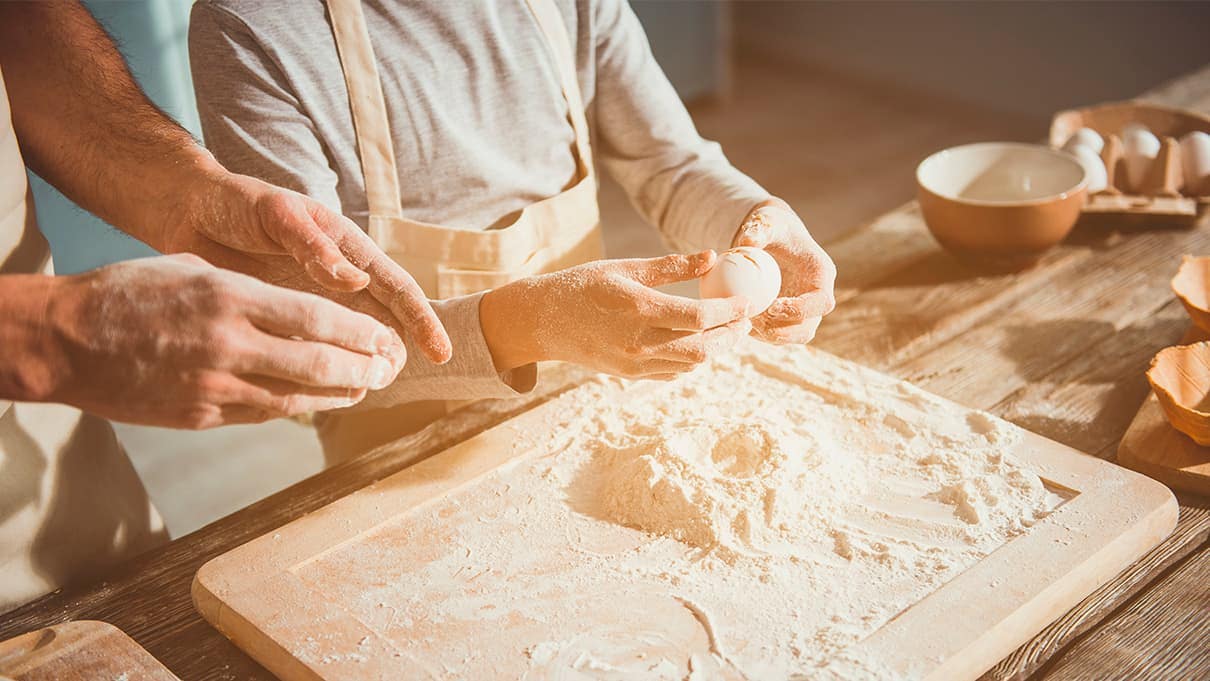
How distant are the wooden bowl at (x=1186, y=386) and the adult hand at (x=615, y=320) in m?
0.55

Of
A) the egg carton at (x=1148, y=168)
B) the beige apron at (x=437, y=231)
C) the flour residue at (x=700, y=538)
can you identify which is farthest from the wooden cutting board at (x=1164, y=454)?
the beige apron at (x=437, y=231)

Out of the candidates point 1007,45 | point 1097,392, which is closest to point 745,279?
point 1097,392

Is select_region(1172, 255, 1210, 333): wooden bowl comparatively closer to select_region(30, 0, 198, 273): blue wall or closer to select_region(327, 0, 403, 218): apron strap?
select_region(327, 0, 403, 218): apron strap

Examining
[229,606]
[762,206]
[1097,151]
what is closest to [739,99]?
[1097,151]

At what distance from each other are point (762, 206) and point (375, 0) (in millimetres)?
662

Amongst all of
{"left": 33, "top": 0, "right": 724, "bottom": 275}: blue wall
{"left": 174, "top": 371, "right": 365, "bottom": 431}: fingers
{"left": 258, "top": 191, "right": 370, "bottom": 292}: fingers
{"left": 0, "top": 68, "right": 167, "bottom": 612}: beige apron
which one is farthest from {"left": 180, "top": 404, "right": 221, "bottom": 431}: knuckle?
{"left": 33, "top": 0, "right": 724, "bottom": 275}: blue wall

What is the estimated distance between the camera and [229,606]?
3.54ft

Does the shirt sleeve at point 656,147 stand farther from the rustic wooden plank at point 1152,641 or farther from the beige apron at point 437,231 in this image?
the rustic wooden plank at point 1152,641

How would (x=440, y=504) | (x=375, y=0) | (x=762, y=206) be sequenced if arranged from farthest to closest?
(x=762, y=206), (x=375, y=0), (x=440, y=504)

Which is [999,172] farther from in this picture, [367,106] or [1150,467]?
[367,106]

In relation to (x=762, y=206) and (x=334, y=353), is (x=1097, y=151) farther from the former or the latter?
(x=334, y=353)

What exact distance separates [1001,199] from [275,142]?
129 cm

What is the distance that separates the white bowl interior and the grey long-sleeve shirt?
45cm

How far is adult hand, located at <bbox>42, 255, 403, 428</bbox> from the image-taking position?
34.7 inches
